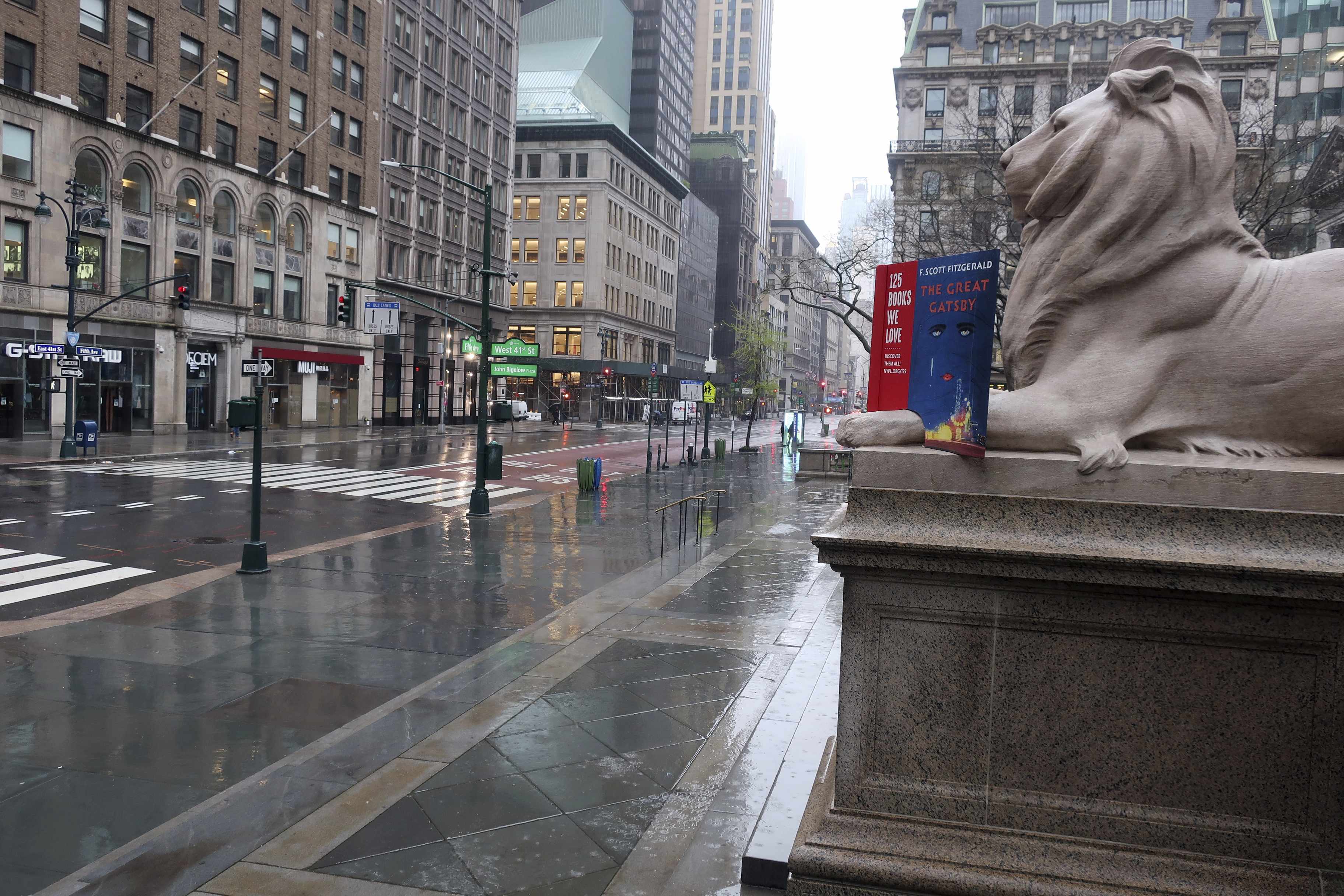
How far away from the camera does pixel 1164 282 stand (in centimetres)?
407

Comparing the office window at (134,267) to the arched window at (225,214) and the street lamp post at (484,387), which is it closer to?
the arched window at (225,214)

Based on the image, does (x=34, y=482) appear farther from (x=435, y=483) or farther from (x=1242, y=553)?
(x=1242, y=553)

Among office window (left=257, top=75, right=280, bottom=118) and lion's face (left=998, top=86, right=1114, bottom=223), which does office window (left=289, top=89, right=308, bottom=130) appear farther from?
lion's face (left=998, top=86, right=1114, bottom=223)

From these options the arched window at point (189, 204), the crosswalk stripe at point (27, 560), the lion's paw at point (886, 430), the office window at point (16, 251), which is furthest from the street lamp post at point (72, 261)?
the lion's paw at point (886, 430)

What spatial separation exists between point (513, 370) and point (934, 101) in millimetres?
46539

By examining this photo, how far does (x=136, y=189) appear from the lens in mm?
41438

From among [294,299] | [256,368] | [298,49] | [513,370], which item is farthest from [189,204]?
[256,368]

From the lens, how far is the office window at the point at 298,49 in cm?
4991

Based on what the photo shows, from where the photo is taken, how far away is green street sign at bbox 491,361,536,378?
36969 millimetres

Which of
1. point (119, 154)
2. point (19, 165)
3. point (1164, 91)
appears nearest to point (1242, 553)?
point (1164, 91)

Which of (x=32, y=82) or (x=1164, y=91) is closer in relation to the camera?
(x=1164, y=91)

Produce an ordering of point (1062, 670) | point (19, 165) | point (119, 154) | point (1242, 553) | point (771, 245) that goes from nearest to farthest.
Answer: point (1242, 553) → point (1062, 670) → point (19, 165) → point (119, 154) → point (771, 245)

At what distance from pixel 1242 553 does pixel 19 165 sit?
4444cm

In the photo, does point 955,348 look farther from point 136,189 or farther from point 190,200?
point 190,200
